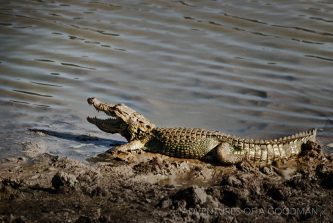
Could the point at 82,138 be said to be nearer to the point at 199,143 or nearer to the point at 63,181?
the point at 199,143

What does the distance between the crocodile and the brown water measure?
488mm

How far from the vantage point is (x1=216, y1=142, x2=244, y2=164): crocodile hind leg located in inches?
299

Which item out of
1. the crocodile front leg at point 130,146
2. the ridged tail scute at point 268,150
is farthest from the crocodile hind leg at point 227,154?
the crocodile front leg at point 130,146

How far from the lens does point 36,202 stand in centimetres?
618

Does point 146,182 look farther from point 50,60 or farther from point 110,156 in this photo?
point 50,60

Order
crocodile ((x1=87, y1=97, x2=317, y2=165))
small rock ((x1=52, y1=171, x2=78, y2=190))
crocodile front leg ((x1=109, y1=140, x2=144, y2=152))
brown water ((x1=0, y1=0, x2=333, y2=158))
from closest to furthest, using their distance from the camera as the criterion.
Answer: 1. small rock ((x1=52, y1=171, x2=78, y2=190))
2. crocodile ((x1=87, y1=97, x2=317, y2=165))
3. crocodile front leg ((x1=109, y1=140, x2=144, y2=152))
4. brown water ((x1=0, y1=0, x2=333, y2=158))

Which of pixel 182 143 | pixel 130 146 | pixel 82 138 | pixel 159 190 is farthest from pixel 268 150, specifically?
pixel 82 138

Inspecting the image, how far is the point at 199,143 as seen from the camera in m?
7.83

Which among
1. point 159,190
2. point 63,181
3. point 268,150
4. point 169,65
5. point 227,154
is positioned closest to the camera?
point 63,181

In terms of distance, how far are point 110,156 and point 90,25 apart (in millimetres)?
6351

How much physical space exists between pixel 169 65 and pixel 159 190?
515cm

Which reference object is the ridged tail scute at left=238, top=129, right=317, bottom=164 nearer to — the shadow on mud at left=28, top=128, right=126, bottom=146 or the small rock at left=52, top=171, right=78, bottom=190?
the shadow on mud at left=28, top=128, right=126, bottom=146

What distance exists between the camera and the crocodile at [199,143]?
7.73 metres

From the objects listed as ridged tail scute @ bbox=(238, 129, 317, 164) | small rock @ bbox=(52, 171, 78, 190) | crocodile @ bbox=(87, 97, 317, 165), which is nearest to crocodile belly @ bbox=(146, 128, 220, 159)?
crocodile @ bbox=(87, 97, 317, 165)
